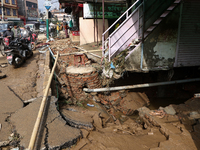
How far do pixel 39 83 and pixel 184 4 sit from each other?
18.4 ft

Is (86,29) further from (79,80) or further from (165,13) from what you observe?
(165,13)

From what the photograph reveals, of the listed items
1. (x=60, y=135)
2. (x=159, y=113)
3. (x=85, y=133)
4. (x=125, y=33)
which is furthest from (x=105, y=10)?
(x=60, y=135)

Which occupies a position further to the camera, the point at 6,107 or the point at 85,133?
the point at 6,107

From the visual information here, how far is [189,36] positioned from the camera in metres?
5.82

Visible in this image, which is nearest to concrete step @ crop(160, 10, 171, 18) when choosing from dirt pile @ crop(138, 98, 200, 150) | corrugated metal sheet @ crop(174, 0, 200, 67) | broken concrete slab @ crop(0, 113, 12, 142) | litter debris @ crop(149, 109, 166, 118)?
corrugated metal sheet @ crop(174, 0, 200, 67)

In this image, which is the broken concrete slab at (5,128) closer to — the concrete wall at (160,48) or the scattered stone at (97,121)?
the scattered stone at (97,121)

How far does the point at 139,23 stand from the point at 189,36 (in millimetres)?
1881

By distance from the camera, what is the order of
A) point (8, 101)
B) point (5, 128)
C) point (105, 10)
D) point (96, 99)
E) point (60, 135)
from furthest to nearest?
point (105, 10), point (96, 99), point (8, 101), point (5, 128), point (60, 135)

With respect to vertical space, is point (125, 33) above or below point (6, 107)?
above

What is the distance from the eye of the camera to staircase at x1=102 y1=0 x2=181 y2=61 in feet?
18.4

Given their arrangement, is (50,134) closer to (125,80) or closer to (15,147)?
(15,147)

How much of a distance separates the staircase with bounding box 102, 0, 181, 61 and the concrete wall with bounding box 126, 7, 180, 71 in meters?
0.21

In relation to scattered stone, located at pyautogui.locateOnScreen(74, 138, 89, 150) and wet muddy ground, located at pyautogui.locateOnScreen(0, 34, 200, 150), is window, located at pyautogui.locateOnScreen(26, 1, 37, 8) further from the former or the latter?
scattered stone, located at pyautogui.locateOnScreen(74, 138, 89, 150)

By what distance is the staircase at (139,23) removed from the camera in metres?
5.61
